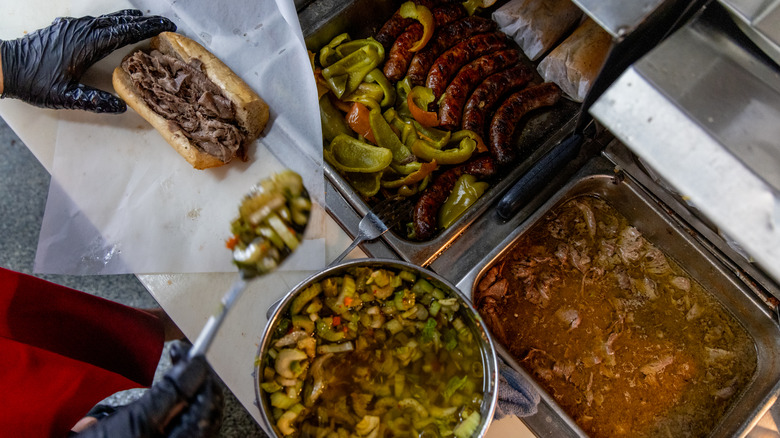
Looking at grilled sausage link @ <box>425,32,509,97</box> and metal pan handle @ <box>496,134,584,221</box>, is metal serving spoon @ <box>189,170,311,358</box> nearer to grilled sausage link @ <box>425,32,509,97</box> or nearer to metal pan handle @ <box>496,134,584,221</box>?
metal pan handle @ <box>496,134,584,221</box>

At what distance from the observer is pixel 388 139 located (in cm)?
256

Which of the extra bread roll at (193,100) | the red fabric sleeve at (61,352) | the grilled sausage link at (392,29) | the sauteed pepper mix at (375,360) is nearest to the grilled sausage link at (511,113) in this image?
the grilled sausage link at (392,29)

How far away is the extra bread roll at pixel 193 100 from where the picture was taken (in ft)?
7.89

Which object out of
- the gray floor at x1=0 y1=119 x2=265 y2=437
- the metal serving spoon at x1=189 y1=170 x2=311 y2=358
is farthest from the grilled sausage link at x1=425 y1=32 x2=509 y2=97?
the gray floor at x1=0 y1=119 x2=265 y2=437

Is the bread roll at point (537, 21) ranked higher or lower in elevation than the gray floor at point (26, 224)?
higher

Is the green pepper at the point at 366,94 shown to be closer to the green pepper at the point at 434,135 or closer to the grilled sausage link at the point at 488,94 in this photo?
the green pepper at the point at 434,135

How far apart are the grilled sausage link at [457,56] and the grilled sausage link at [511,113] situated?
0.30 m

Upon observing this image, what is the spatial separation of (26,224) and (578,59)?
12.9ft

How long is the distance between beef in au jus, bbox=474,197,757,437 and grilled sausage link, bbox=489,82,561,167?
1.20 feet

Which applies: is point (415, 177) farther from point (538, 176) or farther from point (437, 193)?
point (538, 176)

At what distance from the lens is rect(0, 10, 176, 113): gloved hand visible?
250cm

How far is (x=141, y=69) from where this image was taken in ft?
8.35

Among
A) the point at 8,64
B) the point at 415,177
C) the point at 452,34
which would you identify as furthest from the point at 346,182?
the point at 8,64

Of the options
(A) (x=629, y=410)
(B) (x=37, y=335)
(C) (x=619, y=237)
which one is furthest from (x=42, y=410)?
(C) (x=619, y=237)
